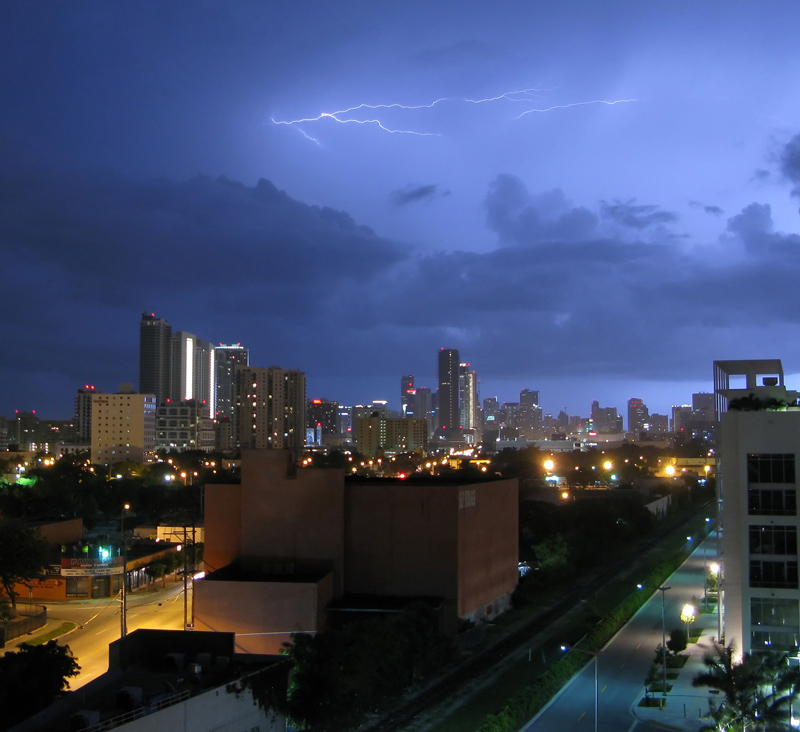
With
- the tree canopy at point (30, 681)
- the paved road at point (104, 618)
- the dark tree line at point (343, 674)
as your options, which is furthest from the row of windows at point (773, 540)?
the paved road at point (104, 618)

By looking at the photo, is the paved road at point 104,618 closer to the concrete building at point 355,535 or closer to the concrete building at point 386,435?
the concrete building at point 355,535

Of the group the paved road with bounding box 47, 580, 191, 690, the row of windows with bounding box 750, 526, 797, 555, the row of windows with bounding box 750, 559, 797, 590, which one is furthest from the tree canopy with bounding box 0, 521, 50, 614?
the row of windows with bounding box 750, 526, 797, 555

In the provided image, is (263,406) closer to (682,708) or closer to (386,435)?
(386,435)

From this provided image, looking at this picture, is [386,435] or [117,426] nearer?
[117,426]

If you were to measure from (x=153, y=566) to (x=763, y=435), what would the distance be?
27449 mm

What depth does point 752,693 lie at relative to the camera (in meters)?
18.0

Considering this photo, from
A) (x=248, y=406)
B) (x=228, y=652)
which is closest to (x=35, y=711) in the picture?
(x=228, y=652)

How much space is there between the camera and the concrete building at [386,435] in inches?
7657

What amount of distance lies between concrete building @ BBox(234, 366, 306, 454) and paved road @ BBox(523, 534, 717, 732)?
136411mm

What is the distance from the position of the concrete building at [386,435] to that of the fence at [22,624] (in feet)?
528

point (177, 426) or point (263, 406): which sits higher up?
point (263, 406)

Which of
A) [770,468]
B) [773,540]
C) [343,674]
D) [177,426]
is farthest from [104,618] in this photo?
[177,426]

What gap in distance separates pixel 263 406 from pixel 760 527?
484 ft

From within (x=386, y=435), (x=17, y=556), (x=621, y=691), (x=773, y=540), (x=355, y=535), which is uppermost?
(x=386, y=435)
